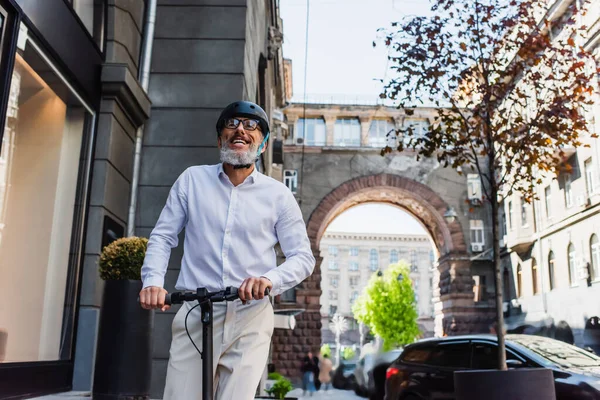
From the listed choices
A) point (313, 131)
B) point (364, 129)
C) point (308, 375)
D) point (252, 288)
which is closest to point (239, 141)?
point (252, 288)

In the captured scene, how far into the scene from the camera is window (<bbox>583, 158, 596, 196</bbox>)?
70.4ft

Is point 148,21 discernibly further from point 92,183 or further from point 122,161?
point 92,183

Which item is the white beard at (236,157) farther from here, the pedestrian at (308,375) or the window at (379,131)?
the window at (379,131)

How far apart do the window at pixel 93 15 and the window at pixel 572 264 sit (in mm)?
20426

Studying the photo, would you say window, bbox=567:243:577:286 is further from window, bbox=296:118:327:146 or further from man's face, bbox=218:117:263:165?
man's face, bbox=218:117:263:165

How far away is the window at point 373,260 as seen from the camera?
91.8 meters

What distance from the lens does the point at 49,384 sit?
6.85 metres

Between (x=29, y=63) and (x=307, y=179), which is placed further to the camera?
(x=307, y=179)

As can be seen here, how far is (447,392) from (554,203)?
19.7 metres

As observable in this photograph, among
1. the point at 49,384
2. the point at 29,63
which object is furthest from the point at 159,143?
the point at 49,384

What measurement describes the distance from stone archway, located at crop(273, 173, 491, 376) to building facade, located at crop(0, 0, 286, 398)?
2032cm

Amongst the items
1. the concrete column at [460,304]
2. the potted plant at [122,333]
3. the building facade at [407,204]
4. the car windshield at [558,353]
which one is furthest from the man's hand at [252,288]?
the concrete column at [460,304]

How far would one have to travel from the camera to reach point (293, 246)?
2.65 meters

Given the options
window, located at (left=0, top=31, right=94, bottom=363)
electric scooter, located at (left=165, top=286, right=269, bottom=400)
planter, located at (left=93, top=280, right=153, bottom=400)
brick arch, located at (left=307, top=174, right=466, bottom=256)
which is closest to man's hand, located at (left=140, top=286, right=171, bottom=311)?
electric scooter, located at (left=165, top=286, right=269, bottom=400)
